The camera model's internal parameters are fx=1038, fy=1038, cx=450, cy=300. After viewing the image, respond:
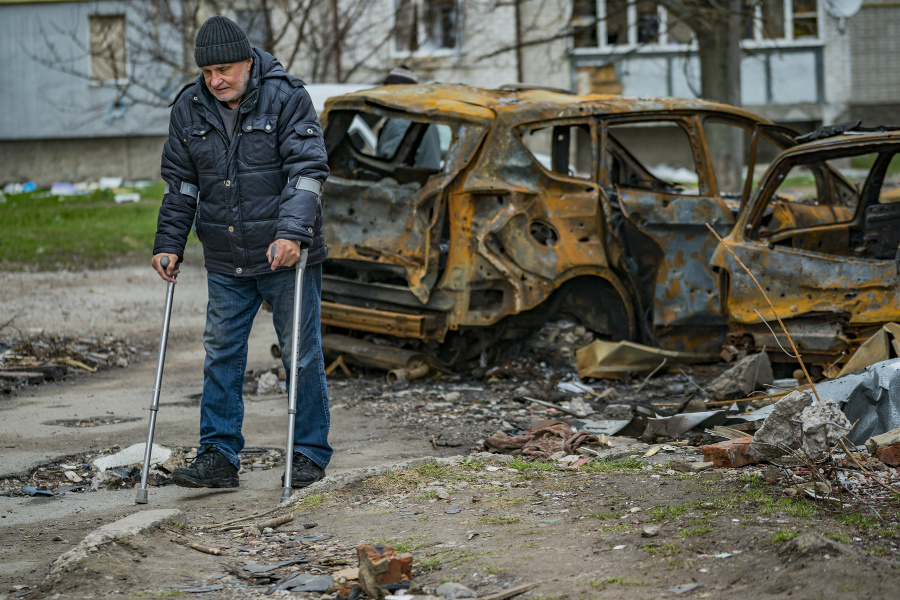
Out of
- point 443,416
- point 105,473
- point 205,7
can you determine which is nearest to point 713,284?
point 443,416

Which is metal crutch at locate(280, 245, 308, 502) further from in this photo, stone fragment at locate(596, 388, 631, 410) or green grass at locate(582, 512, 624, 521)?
stone fragment at locate(596, 388, 631, 410)

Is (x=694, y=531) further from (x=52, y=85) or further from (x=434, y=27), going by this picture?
(x=52, y=85)

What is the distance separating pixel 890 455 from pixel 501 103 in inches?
151

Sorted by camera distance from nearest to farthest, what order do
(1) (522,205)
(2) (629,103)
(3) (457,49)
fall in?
(1) (522,205) → (2) (629,103) → (3) (457,49)

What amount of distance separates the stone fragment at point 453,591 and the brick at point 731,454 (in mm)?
1843

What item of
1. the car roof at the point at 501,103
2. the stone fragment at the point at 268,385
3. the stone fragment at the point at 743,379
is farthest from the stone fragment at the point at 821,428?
the stone fragment at the point at 268,385

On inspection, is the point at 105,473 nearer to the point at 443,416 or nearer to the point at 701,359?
the point at 443,416

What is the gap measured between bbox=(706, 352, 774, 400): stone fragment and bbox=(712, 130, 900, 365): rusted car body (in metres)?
0.25

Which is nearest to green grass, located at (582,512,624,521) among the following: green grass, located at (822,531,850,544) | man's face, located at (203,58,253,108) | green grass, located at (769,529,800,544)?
green grass, located at (769,529,800,544)

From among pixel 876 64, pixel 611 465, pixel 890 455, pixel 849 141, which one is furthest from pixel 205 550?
pixel 876 64

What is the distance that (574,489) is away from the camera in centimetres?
453

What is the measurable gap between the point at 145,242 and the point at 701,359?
12085 mm

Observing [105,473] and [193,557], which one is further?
[105,473]

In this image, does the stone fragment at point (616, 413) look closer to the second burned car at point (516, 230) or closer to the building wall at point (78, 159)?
the second burned car at point (516, 230)
